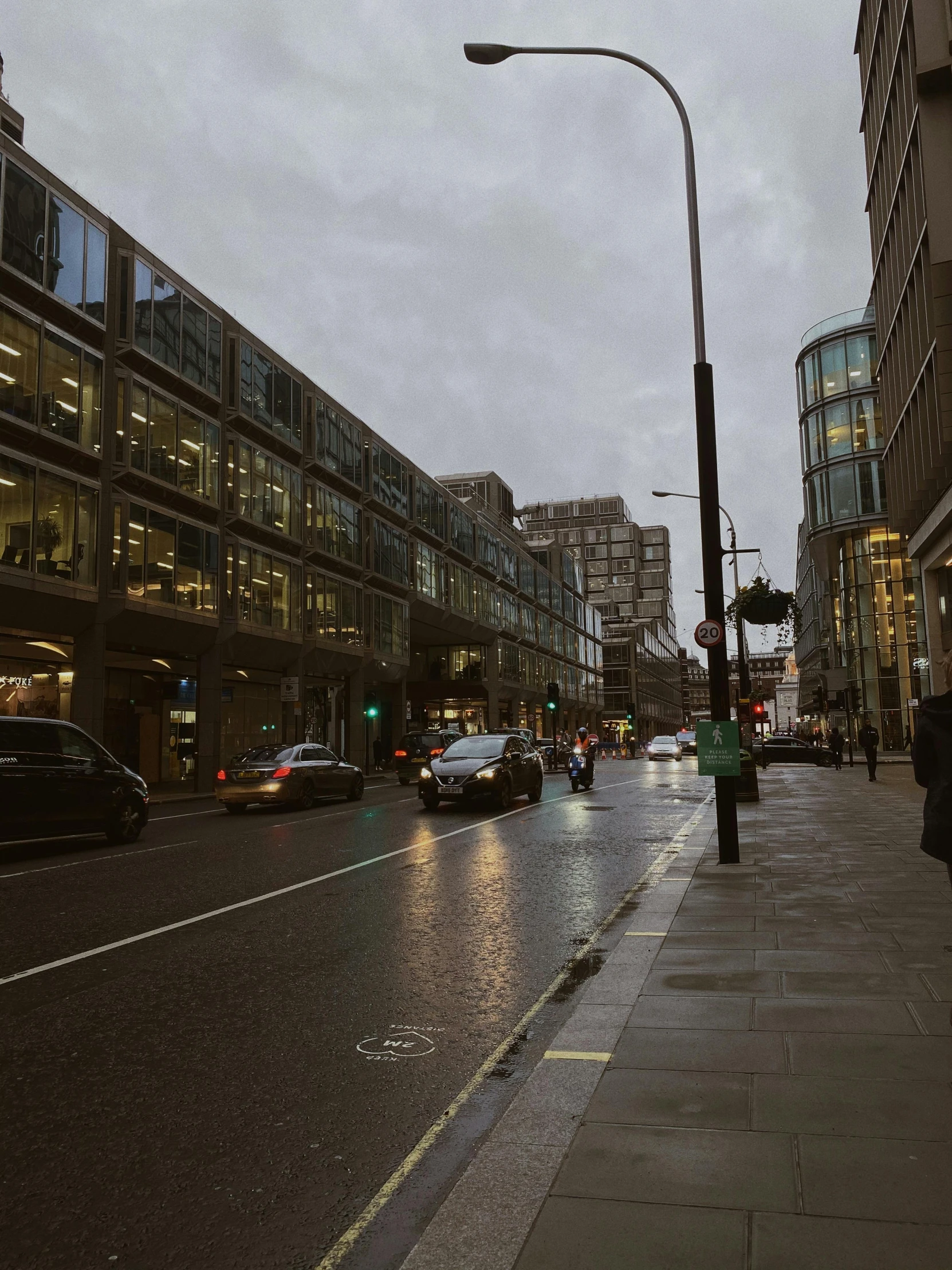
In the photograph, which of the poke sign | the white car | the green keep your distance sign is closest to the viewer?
the poke sign

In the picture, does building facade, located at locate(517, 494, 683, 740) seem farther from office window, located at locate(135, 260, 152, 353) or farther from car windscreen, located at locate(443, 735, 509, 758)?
car windscreen, located at locate(443, 735, 509, 758)

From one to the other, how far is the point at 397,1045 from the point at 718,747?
22.1 feet

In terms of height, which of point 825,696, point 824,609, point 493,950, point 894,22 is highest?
point 894,22

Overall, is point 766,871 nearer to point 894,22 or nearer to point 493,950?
point 493,950

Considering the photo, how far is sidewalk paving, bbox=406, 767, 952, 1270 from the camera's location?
2760 millimetres

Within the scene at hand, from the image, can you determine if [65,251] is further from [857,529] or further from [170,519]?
[857,529]

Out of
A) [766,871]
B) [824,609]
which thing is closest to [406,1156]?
[766,871]

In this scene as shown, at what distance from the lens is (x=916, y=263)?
25703 millimetres

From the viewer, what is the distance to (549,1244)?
2.75 m

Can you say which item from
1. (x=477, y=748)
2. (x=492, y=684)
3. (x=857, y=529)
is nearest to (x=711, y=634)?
(x=477, y=748)

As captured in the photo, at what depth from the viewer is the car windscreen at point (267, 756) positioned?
21.8m

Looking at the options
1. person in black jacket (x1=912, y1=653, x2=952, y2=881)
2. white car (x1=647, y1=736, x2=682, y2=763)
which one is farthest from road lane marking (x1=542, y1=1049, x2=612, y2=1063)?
white car (x1=647, y1=736, x2=682, y2=763)

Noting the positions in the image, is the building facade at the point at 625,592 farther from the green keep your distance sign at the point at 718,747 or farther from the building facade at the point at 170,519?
the green keep your distance sign at the point at 718,747

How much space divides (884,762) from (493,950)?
1613 inches
